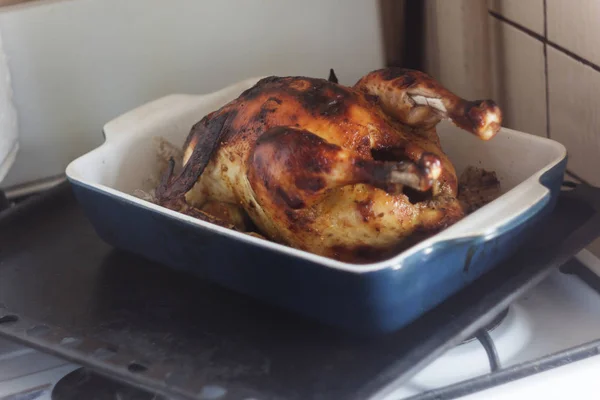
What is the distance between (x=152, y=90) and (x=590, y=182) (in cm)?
54

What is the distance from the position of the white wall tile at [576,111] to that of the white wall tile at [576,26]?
0.01 m

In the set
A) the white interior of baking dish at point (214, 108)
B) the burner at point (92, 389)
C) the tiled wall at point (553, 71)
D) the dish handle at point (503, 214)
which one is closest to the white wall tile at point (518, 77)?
the tiled wall at point (553, 71)

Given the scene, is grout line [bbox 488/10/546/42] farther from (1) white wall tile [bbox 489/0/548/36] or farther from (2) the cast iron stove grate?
(2) the cast iron stove grate

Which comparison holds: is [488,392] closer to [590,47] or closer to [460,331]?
[460,331]

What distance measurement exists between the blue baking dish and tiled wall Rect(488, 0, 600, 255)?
0.28 ft

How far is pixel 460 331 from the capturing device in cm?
56

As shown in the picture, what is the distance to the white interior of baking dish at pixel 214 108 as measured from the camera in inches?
21.7

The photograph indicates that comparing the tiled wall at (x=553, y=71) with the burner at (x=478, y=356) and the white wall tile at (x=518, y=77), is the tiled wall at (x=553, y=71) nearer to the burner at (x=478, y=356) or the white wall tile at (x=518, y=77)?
the white wall tile at (x=518, y=77)

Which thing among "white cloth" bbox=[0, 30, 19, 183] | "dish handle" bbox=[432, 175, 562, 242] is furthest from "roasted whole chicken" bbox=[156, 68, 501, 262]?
"white cloth" bbox=[0, 30, 19, 183]

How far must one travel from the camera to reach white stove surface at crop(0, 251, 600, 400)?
0.53m

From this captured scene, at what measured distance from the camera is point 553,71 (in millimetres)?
765

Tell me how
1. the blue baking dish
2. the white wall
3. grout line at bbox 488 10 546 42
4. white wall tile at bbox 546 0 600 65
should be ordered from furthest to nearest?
1. the white wall
2. grout line at bbox 488 10 546 42
3. white wall tile at bbox 546 0 600 65
4. the blue baking dish

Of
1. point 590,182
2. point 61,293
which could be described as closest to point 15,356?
point 61,293

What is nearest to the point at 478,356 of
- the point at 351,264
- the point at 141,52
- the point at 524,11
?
the point at 351,264
